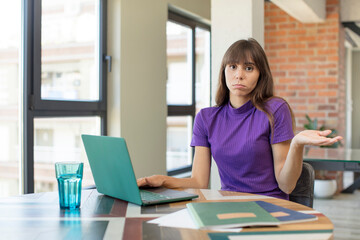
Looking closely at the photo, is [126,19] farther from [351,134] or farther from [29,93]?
[351,134]

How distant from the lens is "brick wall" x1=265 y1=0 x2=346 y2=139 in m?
5.62

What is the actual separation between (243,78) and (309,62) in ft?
13.3

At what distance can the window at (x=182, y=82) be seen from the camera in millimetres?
4789

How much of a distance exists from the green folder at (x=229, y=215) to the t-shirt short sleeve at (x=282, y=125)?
0.58m

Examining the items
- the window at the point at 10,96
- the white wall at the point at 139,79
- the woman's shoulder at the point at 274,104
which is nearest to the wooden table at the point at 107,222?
the woman's shoulder at the point at 274,104

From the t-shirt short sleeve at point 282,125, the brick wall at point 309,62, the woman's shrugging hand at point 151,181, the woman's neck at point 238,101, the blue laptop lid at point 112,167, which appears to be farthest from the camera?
the brick wall at point 309,62

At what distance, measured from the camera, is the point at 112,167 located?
1.45 metres

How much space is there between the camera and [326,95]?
566 centimetres

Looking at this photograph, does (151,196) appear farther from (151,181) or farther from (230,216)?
(230,216)

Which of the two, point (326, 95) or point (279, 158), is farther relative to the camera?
point (326, 95)

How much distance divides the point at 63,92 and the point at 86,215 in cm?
218

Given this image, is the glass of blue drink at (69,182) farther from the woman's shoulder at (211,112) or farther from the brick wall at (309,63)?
the brick wall at (309,63)

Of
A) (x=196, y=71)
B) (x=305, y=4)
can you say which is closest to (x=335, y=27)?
(x=305, y=4)

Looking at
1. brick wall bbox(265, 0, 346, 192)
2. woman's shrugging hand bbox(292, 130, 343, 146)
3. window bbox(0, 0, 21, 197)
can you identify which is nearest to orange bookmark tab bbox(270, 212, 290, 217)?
woman's shrugging hand bbox(292, 130, 343, 146)
